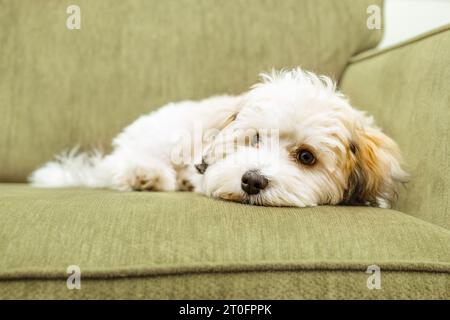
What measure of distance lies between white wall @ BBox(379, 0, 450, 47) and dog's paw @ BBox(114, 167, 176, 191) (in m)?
1.94

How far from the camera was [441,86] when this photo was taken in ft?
5.02

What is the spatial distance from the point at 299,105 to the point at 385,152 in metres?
0.34

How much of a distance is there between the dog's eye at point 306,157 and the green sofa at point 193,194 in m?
0.28

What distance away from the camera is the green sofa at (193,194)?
109 centimetres

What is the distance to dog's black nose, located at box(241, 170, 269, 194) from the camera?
150cm

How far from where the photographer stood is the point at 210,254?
110 cm

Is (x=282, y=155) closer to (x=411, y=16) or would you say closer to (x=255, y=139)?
(x=255, y=139)

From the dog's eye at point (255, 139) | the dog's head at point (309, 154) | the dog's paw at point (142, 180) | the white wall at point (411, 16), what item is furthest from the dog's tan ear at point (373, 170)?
the white wall at point (411, 16)

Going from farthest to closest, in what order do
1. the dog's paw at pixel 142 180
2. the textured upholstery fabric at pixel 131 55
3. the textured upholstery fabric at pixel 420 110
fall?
the textured upholstery fabric at pixel 131 55 < the dog's paw at pixel 142 180 < the textured upholstery fabric at pixel 420 110

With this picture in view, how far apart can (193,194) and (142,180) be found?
25cm

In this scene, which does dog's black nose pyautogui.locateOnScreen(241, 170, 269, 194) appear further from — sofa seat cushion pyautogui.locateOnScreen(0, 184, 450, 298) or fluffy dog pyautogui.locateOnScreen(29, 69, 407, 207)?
sofa seat cushion pyautogui.locateOnScreen(0, 184, 450, 298)

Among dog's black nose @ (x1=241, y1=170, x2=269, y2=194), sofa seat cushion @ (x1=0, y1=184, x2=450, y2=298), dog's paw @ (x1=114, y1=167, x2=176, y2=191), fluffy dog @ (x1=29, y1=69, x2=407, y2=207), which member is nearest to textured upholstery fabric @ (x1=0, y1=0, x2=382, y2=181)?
fluffy dog @ (x1=29, y1=69, x2=407, y2=207)

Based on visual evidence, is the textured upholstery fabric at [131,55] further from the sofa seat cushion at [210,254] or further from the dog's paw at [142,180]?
the sofa seat cushion at [210,254]
